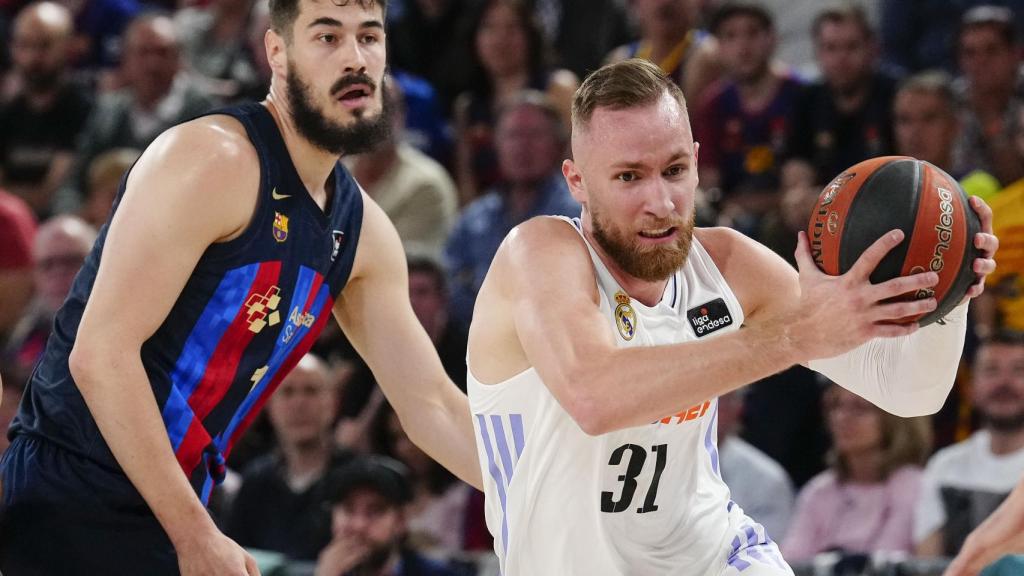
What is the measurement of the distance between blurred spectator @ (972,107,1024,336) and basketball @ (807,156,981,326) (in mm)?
3932

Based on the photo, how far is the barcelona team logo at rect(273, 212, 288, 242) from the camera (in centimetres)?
471

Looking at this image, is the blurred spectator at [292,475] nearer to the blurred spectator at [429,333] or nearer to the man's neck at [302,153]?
the blurred spectator at [429,333]

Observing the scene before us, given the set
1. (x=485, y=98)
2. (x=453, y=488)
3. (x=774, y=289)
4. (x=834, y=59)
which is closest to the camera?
(x=774, y=289)

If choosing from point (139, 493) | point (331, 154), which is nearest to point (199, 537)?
point (139, 493)

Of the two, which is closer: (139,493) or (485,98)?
(139,493)

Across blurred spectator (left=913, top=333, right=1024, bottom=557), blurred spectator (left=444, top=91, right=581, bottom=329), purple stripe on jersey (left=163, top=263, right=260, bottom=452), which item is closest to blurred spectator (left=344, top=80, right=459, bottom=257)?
blurred spectator (left=444, top=91, right=581, bottom=329)

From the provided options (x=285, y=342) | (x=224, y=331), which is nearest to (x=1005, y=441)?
(x=285, y=342)

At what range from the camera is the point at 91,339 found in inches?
168

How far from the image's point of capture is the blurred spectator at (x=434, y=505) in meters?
7.90

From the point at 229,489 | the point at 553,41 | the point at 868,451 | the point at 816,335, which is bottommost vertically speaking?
the point at 229,489

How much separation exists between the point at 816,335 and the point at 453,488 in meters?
4.70

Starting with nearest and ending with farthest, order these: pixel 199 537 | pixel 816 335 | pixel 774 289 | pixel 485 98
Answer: pixel 816 335
pixel 199 537
pixel 774 289
pixel 485 98

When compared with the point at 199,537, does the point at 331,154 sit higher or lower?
higher

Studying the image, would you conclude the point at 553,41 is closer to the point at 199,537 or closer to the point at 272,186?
the point at 272,186
